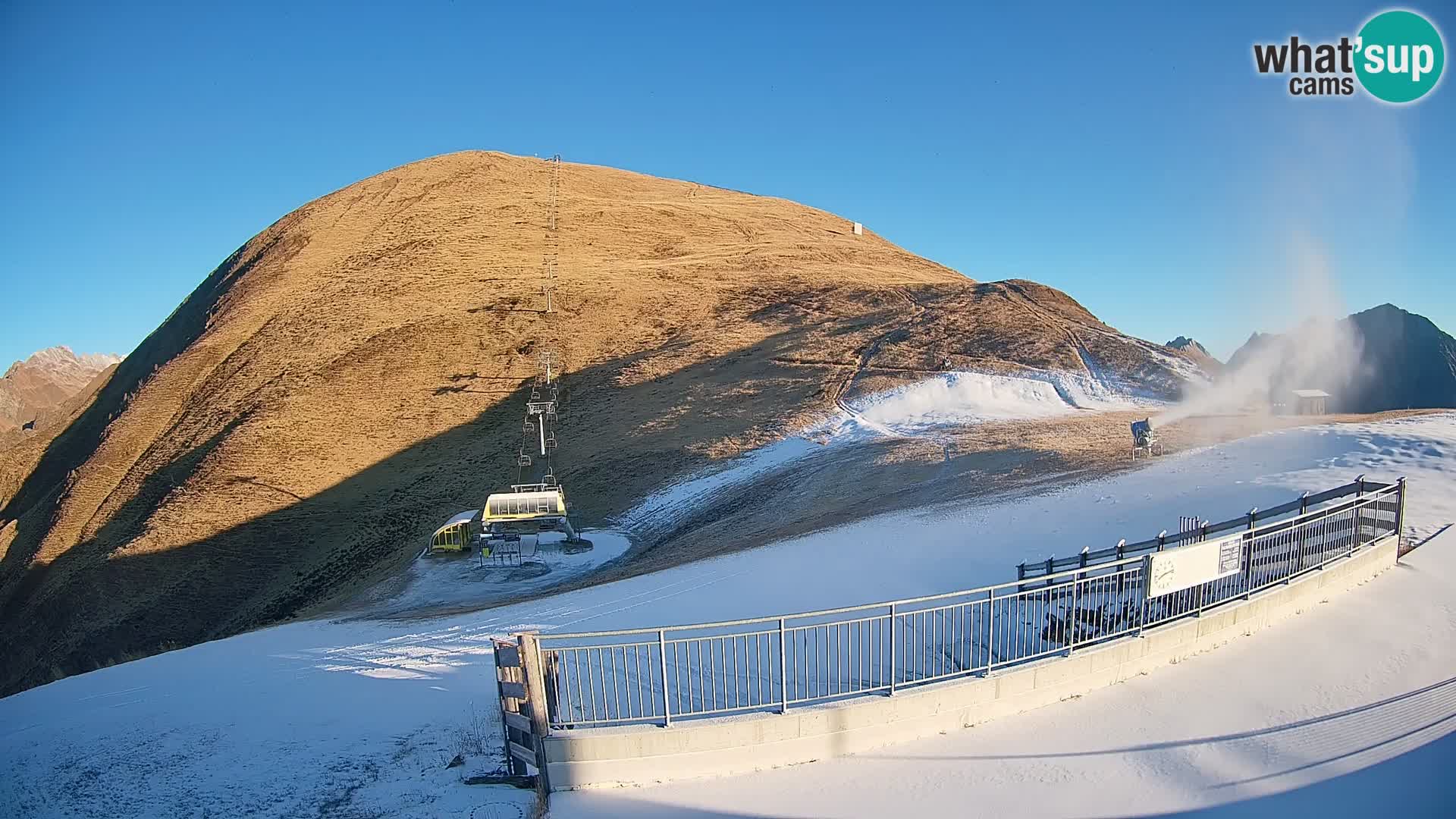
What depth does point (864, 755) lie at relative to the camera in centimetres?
696

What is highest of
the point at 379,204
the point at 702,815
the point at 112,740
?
the point at 379,204

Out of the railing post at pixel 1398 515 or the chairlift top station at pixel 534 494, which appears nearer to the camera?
the railing post at pixel 1398 515

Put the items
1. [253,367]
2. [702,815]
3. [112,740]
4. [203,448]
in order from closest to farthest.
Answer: [702,815] < [112,740] < [203,448] < [253,367]

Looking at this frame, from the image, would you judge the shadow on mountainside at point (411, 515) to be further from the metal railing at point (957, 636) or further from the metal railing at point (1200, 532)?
the metal railing at point (957, 636)

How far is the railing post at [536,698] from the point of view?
6621mm

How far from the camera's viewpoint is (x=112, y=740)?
9.88 metres

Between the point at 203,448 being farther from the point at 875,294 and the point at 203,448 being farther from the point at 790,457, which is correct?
the point at 875,294

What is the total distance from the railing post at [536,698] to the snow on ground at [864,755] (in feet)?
0.83

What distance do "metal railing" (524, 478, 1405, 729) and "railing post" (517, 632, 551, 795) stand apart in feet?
0.80

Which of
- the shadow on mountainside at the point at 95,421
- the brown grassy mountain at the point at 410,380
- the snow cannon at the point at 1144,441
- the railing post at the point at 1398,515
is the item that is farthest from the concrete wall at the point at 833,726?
the shadow on mountainside at the point at 95,421

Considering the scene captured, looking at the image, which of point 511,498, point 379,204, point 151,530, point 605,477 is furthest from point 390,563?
point 379,204

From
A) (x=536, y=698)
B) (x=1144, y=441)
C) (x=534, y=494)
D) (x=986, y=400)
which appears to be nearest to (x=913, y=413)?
(x=986, y=400)

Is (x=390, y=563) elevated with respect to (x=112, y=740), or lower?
lower

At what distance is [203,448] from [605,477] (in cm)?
2581
